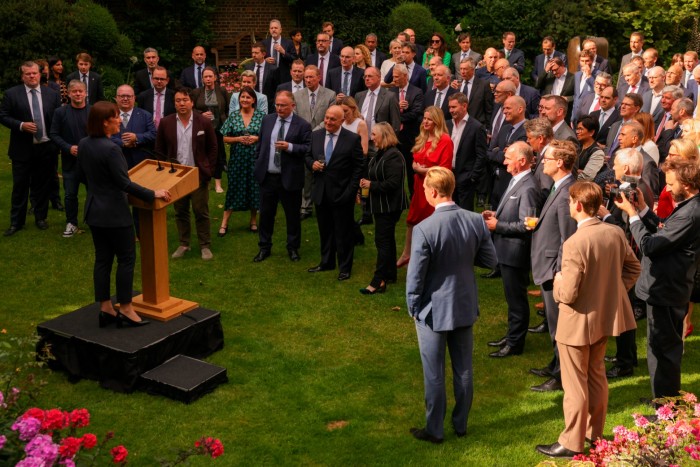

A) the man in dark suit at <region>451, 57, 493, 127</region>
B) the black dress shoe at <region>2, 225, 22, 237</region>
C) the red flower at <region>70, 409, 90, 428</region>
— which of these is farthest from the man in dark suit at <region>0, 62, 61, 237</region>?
the red flower at <region>70, 409, 90, 428</region>

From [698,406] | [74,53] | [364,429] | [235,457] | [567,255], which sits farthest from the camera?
[74,53]

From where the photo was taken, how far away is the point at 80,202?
12352mm

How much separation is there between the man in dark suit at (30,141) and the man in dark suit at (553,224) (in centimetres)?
705

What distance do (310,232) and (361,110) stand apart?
188 cm

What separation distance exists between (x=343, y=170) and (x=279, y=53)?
19.2 ft

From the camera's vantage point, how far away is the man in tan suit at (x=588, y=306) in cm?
527

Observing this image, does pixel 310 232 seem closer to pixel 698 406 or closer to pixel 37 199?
pixel 37 199

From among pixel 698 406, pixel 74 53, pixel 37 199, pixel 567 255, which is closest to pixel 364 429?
pixel 567 255

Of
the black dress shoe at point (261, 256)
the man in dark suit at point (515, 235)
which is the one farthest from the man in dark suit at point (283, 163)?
the man in dark suit at point (515, 235)

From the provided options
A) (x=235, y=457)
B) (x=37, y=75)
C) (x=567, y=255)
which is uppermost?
(x=37, y=75)

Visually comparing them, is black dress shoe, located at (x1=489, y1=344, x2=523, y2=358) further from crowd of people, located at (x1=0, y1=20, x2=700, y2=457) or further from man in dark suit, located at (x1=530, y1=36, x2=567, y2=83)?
man in dark suit, located at (x1=530, y1=36, x2=567, y2=83)

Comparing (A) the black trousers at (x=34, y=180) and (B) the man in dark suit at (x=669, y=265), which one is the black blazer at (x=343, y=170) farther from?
(A) the black trousers at (x=34, y=180)

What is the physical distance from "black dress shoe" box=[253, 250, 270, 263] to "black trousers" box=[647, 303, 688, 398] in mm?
5236

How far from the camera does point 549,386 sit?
669 centimetres
